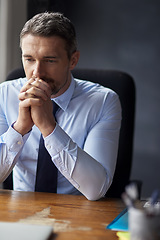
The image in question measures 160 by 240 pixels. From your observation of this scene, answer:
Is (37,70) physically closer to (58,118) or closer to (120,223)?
(58,118)

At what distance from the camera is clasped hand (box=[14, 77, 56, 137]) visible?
55.0 inches

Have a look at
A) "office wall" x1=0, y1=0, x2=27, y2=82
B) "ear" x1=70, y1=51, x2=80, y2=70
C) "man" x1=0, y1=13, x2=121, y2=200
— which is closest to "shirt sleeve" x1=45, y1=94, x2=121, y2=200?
"man" x1=0, y1=13, x2=121, y2=200

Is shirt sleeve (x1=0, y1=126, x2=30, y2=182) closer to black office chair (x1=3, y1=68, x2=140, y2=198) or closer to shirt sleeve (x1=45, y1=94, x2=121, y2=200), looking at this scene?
shirt sleeve (x1=45, y1=94, x2=121, y2=200)

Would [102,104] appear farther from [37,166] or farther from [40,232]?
[40,232]

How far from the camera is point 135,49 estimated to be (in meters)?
3.93

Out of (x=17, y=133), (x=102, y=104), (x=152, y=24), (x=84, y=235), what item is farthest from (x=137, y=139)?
(x=84, y=235)

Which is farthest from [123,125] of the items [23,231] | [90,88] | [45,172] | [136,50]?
[136,50]

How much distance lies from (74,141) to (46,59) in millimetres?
358

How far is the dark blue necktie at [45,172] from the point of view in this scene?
1555 millimetres

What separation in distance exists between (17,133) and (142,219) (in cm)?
84

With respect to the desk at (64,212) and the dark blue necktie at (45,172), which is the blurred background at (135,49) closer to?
the dark blue necktie at (45,172)

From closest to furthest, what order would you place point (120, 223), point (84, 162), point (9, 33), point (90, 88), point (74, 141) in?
point (120, 223) < point (84, 162) < point (74, 141) < point (90, 88) < point (9, 33)

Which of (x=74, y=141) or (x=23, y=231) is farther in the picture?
(x=74, y=141)

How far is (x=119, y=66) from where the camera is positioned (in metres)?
3.97
